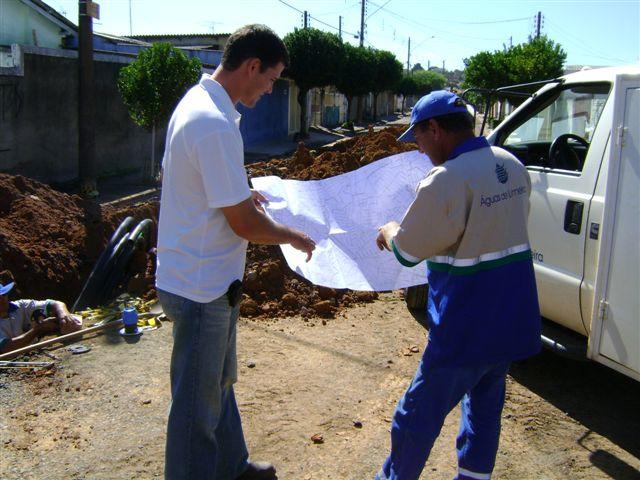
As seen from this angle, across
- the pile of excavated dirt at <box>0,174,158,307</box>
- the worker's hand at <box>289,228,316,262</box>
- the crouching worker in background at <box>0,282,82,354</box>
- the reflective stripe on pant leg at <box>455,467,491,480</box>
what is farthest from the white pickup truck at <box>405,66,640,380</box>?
the pile of excavated dirt at <box>0,174,158,307</box>

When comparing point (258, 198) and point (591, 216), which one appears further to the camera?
point (591, 216)

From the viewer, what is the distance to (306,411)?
412 centimetres

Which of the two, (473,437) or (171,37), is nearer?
(473,437)

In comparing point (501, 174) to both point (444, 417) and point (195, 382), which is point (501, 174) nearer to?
point (444, 417)

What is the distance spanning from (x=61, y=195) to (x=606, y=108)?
7.27 m

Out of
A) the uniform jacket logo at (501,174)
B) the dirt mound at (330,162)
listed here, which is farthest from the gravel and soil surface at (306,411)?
the dirt mound at (330,162)

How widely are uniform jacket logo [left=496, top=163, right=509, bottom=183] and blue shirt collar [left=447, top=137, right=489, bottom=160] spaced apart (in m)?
0.12

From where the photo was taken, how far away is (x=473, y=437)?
2.95 m

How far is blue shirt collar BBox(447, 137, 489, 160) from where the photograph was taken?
2.75m

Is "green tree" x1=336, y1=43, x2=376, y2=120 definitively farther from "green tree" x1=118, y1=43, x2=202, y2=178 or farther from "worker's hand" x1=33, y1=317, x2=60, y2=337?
"worker's hand" x1=33, y1=317, x2=60, y2=337

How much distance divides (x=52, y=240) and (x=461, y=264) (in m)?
6.16

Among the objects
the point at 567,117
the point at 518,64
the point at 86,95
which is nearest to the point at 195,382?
the point at 567,117

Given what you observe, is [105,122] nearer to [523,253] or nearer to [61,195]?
[61,195]

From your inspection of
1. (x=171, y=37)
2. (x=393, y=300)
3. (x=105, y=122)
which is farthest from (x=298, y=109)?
(x=393, y=300)
